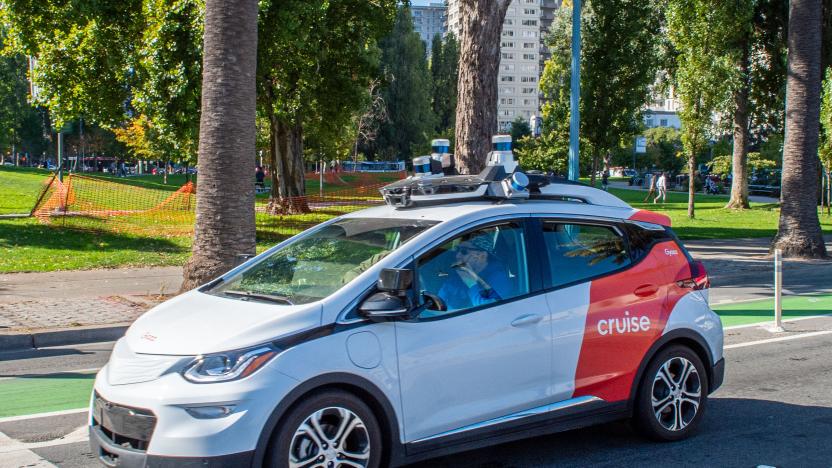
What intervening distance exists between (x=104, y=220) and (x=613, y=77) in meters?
16.2

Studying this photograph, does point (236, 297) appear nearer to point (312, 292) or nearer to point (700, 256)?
point (312, 292)

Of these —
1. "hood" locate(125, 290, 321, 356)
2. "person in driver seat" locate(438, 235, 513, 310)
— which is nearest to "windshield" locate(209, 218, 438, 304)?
"hood" locate(125, 290, 321, 356)

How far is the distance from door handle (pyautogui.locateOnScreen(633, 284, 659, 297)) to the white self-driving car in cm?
1

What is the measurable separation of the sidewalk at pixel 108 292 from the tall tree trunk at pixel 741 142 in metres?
19.6

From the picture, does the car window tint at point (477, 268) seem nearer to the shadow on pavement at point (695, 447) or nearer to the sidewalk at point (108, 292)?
the shadow on pavement at point (695, 447)

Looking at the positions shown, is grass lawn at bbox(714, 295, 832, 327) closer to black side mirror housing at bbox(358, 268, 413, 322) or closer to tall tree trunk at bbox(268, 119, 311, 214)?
black side mirror housing at bbox(358, 268, 413, 322)

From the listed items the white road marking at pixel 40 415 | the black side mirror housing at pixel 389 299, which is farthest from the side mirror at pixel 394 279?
the white road marking at pixel 40 415

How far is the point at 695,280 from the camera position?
244 inches

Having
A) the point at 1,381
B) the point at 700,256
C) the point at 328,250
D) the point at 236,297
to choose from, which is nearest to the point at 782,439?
the point at 328,250

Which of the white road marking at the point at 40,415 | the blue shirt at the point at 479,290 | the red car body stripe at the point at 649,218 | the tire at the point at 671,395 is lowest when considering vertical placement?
the white road marking at the point at 40,415

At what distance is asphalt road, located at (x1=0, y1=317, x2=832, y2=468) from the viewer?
18.5 feet

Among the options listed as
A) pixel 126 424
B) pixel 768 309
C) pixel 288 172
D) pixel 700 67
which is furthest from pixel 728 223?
pixel 126 424

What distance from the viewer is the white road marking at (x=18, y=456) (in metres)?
5.50

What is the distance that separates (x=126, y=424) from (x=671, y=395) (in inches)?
146
